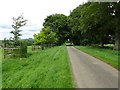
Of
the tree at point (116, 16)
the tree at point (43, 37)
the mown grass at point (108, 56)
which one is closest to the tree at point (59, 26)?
the tree at point (43, 37)

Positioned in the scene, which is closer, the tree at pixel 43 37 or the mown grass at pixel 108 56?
the mown grass at pixel 108 56

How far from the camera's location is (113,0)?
118ft

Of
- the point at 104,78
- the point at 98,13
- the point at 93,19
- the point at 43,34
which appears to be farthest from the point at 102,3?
the point at 104,78

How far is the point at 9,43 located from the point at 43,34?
86.8ft

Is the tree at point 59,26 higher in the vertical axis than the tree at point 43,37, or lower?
higher

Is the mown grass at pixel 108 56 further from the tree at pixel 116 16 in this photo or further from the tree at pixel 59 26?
the tree at pixel 59 26

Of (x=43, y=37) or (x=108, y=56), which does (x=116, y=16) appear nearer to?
(x=108, y=56)

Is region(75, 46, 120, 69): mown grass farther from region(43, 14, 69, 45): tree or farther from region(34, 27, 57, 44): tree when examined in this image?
region(43, 14, 69, 45): tree

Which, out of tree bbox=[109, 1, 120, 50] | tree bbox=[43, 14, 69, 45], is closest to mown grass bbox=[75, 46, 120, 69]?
tree bbox=[109, 1, 120, 50]

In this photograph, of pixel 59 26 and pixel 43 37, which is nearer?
pixel 43 37

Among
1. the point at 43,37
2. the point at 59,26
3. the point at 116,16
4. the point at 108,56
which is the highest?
the point at 59,26

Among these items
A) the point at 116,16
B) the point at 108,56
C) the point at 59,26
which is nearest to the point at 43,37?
the point at 116,16

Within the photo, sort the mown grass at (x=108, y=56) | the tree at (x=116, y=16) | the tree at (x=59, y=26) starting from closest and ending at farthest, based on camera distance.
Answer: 1. the mown grass at (x=108, y=56)
2. the tree at (x=116, y=16)
3. the tree at (x=59, y=26)

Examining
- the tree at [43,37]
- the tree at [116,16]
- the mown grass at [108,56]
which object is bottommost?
the mown grass at [108,56]
